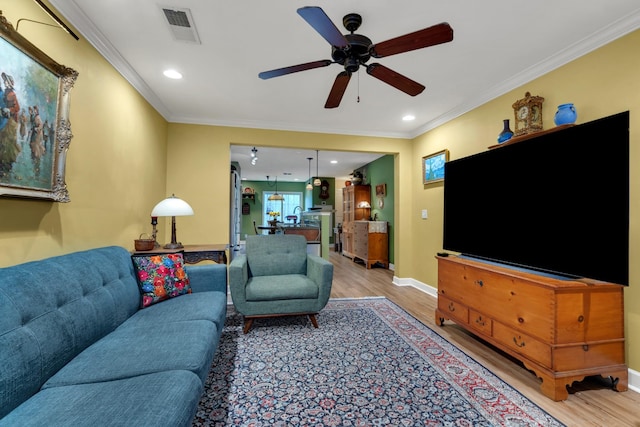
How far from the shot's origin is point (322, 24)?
1.49 m

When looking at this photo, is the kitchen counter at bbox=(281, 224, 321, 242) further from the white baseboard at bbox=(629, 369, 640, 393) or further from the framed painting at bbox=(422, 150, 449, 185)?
the white baseboard at bbox=(629, 369, 640, 393)

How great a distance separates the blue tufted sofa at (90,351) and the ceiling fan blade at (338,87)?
185cm

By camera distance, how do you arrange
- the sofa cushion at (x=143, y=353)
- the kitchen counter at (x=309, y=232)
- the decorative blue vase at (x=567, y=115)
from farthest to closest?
the kitchen counter at (x=309, y=232) → the decorative blue vase at (x=567, y=115) → the sofa cushion at (x=143, y=353)

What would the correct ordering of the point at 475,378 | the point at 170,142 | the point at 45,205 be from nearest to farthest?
the point at 45,205 → the point at 475,378 → the point at 170,142

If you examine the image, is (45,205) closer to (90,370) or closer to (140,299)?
(140,299)

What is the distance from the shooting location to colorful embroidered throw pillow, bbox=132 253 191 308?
7.14 ft

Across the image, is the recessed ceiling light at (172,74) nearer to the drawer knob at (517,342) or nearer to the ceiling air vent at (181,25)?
the ceiling air vent at (181,25)

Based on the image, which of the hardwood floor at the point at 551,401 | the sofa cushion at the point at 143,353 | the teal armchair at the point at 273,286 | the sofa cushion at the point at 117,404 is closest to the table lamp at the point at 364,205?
the hardwood floor at the point at 551,401

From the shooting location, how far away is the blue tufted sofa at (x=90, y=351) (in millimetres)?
981

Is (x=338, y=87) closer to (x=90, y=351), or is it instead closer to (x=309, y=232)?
(x=90, y=351)

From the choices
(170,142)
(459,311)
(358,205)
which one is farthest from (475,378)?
(358,205)

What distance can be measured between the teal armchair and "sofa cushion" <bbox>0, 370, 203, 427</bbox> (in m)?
1.50

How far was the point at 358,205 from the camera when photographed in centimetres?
737

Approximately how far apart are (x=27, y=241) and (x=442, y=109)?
4.02 m
